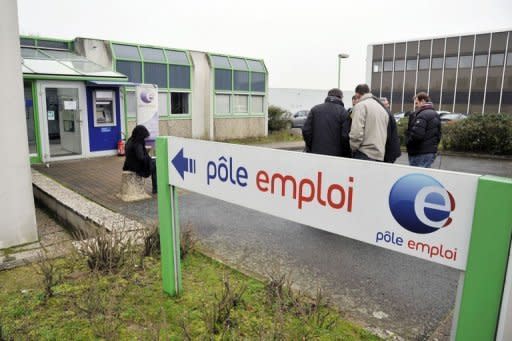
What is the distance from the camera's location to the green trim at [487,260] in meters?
1.57

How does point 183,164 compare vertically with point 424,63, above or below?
below

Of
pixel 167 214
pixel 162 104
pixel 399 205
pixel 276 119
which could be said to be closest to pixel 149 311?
pixel 167 214


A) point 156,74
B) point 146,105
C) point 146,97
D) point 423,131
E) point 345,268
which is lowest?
point 345,268

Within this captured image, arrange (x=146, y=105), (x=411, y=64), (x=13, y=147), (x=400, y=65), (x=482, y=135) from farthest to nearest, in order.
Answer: (x=400, y=65)
(x=411, y=64)
(x=482, y=135)
(x=146, y=105)
(x=13, y=147)

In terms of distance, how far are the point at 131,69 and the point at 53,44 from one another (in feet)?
8.26

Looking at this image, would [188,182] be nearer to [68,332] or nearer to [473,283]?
[68,332]

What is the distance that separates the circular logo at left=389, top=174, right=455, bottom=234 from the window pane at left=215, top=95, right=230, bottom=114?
53.4 feet

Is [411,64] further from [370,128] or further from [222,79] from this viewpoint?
[370,128]

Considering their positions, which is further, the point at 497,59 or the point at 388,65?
the point at 388,65

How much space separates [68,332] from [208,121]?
15.0 metres

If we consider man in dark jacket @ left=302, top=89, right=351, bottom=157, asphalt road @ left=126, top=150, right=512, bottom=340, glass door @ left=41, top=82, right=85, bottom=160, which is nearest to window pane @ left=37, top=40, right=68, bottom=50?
glass door @ left=41, top=82, right=85, bottom=160

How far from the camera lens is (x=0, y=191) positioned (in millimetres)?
4531

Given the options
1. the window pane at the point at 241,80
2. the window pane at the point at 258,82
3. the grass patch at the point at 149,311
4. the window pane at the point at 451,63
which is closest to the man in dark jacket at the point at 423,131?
the grass patch at the point at 149,311

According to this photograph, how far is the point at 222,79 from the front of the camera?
58.1ft
